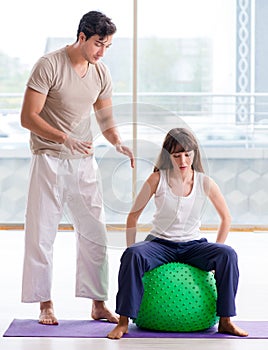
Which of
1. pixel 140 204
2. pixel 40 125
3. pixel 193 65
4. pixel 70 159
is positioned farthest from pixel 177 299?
pixel 193 65

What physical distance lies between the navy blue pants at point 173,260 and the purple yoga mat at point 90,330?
115 millimetres

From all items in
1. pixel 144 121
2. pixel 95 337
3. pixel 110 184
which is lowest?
pixel 95 337

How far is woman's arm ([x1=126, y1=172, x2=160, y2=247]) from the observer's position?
3.46 metres

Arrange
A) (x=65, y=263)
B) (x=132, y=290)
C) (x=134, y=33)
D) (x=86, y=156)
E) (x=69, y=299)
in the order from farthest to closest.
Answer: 1. (x=134, y=33)
2. (x=65, y=263)
3. (x=69, y=299)
4. (x=86, y=156)
5. (x=132, y=290)

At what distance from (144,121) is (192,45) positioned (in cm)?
237

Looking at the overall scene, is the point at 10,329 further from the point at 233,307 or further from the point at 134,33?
the point at 134,33

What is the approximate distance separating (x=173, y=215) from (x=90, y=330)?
539 millimetres

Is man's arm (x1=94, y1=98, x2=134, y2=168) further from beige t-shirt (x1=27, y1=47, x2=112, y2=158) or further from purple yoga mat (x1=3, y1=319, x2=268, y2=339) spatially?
purple yoga mat (x1=3, y1=319, x2=268, y2=339)

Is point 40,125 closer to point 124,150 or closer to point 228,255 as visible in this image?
point 124,150

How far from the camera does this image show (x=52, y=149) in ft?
11.3

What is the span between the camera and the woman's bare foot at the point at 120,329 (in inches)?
129

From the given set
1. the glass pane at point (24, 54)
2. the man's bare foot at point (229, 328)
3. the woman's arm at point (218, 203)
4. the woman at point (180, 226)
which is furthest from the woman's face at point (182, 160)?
the glass pane at point (24, 54)

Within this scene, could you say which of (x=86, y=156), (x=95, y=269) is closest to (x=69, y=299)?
(x=95, y=269)

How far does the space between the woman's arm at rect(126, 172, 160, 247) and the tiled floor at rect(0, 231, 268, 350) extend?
6 centimetres
